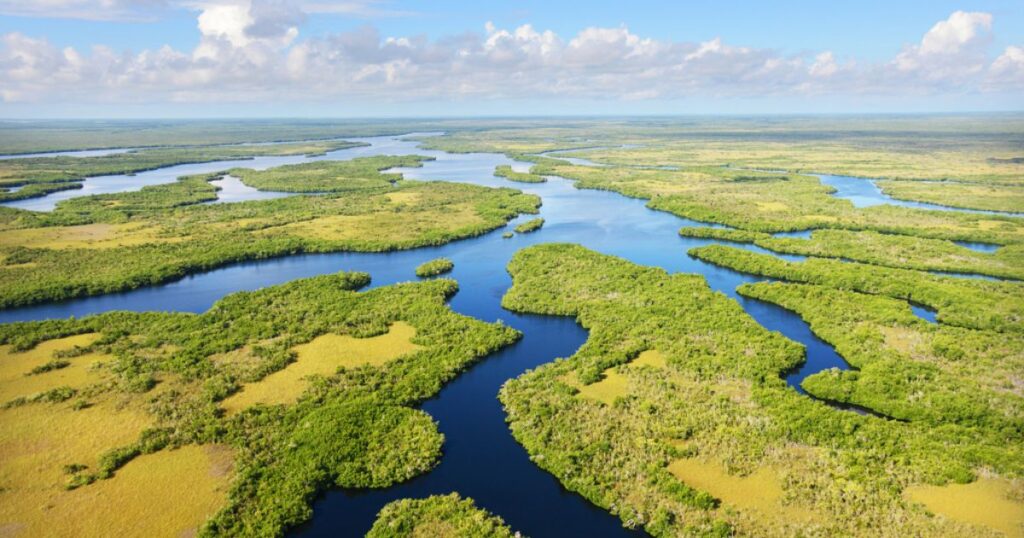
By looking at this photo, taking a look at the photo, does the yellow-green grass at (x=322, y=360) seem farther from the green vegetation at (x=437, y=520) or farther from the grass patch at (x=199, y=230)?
the grass patch at (x=199, y=230)

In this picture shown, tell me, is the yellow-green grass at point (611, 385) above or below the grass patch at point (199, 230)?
below

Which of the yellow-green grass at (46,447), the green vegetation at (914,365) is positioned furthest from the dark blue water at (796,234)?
the yellow-green grass at (46,447)

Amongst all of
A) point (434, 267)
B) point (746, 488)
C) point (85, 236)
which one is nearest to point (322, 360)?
point (434, 267)

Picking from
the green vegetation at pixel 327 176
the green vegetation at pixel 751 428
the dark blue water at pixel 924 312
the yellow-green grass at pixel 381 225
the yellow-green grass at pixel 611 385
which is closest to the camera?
the green vegetation at pixel 751 428

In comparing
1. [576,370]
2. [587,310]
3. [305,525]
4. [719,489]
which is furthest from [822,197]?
[305,525]

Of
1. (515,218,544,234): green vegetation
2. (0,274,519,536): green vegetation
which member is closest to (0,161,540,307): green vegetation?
(515,218,544,234): green vegetation

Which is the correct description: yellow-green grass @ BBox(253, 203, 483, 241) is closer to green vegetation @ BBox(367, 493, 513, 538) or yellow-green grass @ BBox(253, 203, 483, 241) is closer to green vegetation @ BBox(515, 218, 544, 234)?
green vegetation @ BBox(515, 218, 544, 234)
